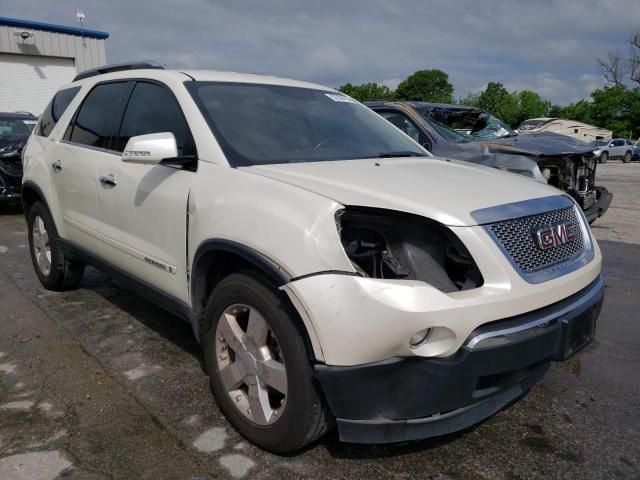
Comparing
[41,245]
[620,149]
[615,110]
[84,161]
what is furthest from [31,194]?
[615,110]

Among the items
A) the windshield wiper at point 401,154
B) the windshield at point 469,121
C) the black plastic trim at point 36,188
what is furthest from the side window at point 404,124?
the black plastic trim at point 36,188

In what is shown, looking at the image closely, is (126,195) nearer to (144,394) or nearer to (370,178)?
(144,394)

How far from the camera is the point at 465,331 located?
1.99 metres

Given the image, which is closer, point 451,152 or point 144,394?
point 144,394

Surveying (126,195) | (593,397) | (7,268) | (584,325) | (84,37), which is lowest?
(7,268)

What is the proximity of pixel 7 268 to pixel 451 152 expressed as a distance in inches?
193

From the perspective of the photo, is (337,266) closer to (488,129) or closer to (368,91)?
(488,129)

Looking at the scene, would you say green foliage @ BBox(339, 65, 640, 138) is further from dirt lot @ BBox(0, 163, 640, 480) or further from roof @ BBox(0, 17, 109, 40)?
dirt lot @ BBox(0, 163, 640, 480)

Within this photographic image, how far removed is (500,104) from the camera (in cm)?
6450

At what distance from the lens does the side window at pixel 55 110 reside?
4457 mm

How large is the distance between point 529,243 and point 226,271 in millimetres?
1389

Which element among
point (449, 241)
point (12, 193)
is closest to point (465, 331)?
point (449, 241)

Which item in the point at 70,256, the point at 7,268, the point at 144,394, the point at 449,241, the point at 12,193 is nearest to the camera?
the point at 449,241

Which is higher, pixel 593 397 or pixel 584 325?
pixel 584 325
